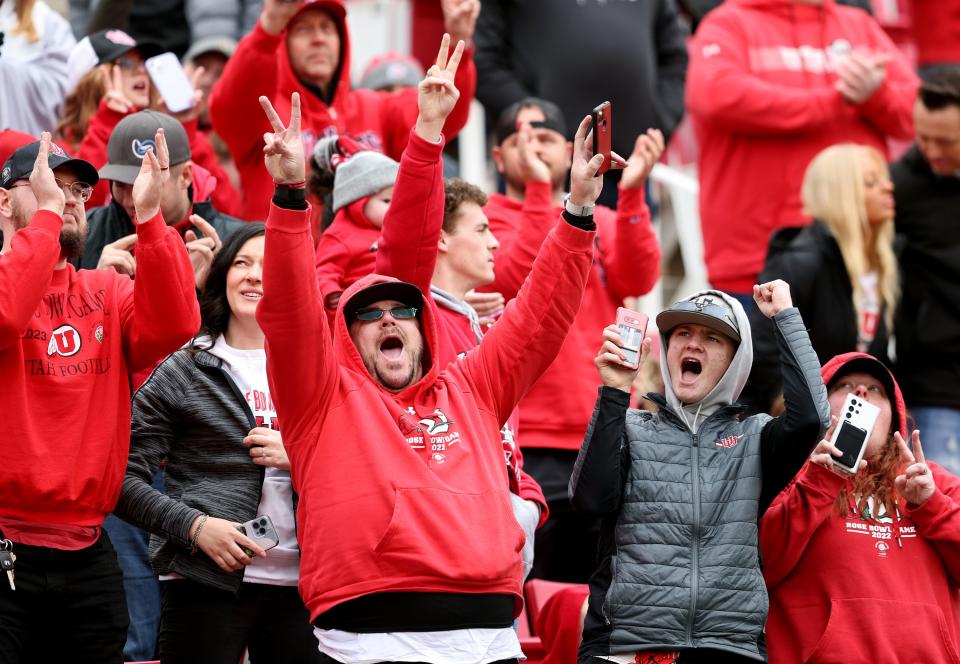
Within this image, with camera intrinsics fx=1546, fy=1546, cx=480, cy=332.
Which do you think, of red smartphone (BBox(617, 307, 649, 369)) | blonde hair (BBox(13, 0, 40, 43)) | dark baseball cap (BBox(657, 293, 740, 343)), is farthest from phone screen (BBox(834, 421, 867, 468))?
blonde hair (BBox(13, 0, 40, 43))

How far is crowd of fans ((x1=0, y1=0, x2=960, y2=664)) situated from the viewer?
4.45 m

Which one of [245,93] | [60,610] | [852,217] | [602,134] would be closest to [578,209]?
[602,134]

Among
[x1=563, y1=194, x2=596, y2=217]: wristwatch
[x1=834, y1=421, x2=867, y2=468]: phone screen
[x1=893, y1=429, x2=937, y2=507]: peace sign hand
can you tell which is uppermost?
[x1=563, y1=194, x2=596, y2=217]: wristwatch

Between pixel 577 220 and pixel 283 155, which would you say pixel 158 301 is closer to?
pixel 283 155

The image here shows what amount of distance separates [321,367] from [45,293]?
0.97 m

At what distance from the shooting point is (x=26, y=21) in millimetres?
7672

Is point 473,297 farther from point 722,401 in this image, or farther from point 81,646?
point 81,646

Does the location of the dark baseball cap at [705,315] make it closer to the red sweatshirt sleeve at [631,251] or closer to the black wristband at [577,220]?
the black wristband at [577,220]

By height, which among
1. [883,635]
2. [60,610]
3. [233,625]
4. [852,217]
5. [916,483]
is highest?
[852,217]

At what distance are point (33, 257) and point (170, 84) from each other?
238cm

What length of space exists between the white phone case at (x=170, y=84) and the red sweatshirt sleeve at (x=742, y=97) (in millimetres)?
2692

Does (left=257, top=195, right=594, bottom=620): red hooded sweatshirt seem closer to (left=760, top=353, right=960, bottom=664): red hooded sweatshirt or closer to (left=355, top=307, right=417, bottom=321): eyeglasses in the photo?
(left=355, top=307, right=417, bottom=321): eyeglasses

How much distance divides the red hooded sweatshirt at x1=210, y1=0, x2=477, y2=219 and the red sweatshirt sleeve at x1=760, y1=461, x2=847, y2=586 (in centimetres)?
252

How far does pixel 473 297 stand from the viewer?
6.09m
